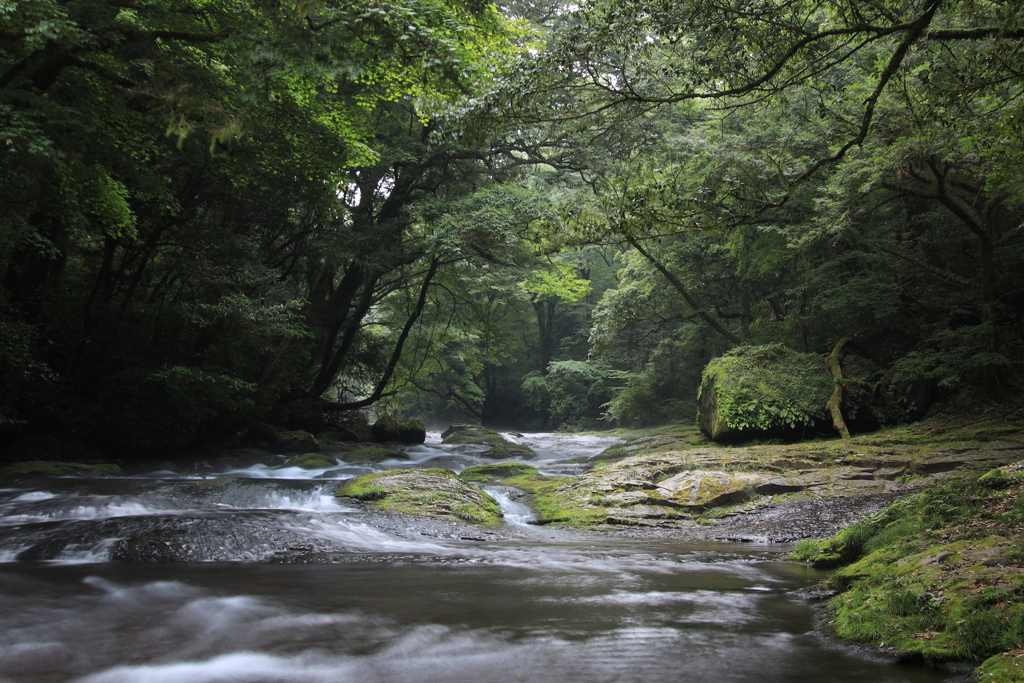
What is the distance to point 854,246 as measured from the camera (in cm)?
1589

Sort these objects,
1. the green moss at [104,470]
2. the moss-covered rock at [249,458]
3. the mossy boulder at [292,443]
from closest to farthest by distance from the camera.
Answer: the green moss at [104,470] → the moss-covered rock at [249,458] → the mossy boulder at [292,443]

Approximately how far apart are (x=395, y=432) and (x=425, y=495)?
11.9 m

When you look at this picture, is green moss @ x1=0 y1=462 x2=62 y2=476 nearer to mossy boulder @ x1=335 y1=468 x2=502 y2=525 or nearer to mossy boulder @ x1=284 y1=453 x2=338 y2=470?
mossy boulder @ x1=284 y1=453 x2=338 y2=470

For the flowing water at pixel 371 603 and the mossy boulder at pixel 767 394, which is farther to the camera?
the mossy boulder at pixel 767 394

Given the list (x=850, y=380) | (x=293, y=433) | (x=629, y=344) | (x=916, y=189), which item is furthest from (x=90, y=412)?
(x=629, y=344)

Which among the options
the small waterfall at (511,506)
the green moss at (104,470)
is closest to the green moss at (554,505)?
the small waterfall at (511,506)

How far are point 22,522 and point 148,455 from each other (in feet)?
21.9

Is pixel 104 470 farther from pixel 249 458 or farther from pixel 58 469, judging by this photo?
pixel 249 458

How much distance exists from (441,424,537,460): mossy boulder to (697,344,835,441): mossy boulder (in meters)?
5.62

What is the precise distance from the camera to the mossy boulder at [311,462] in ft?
43.5

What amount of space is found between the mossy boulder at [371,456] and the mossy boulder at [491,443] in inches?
111

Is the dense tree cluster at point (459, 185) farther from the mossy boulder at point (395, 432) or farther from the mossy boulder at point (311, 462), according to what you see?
the mossy boulder at point (311, 462)

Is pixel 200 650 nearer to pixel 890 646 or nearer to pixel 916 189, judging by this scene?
pixel 890 646

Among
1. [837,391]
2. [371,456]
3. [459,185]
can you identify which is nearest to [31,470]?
[371,456]
